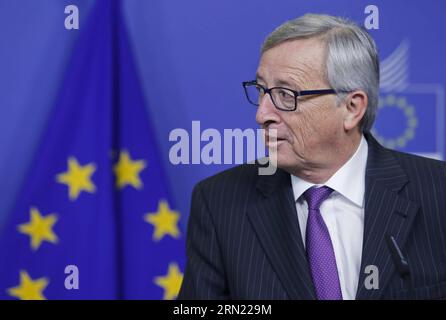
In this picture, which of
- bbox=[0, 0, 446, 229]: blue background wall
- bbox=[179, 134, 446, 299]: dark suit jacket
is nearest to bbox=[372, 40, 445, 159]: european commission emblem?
bbox=[0, 0, 446, 229]: blue background wall

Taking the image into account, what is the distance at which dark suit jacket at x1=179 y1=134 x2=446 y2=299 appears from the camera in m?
1.38

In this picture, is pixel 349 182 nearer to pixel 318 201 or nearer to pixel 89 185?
pixel 318 201

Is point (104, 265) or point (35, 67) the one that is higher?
point (35, 67)

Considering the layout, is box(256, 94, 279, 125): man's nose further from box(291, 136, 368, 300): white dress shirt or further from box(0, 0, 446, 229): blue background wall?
box(0, 0, 446, 229): blue background wall

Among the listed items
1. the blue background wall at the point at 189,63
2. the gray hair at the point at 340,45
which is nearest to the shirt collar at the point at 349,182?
the gray hair at the point at 340,45

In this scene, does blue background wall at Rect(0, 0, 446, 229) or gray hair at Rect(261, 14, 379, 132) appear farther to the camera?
blue background wall at Rect(0, 0, 446, 229)

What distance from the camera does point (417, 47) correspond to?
226 cm

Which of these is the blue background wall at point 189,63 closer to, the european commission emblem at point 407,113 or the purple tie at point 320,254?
the european commission emblem at point 407,113

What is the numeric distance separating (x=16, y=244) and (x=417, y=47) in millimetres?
1442

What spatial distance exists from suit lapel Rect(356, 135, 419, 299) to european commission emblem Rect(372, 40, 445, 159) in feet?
2.32

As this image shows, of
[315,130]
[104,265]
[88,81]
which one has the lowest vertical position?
[104,265]

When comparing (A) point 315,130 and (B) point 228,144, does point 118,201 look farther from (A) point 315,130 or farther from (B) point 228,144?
(A) point 315,130
